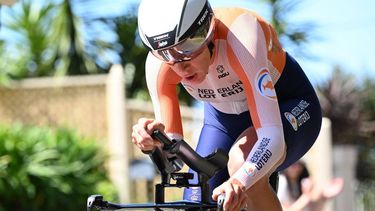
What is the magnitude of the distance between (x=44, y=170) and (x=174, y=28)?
9600 millimetres

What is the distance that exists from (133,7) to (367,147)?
9428 millimetres

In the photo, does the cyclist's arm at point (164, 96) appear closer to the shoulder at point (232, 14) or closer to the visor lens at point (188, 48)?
the shoulder at point (232, 14)

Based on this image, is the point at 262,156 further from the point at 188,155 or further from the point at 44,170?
the point at 44,170

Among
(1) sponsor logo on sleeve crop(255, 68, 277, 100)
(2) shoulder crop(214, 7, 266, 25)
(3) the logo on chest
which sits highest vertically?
(2) shoulder crop(214, 7, 266, 25)

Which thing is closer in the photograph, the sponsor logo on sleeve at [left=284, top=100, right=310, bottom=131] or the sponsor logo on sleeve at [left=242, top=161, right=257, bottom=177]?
the sponsor logo on sleeve at [left=242, top=161, right=257, bottom=177]

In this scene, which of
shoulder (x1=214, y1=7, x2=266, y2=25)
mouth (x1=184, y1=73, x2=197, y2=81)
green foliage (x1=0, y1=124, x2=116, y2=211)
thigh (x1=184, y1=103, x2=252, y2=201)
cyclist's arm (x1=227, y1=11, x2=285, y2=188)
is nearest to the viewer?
cyclist's arm (x1=227, y1=11, x2=285, y2=188)

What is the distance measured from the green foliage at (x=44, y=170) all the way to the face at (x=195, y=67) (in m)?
9.07

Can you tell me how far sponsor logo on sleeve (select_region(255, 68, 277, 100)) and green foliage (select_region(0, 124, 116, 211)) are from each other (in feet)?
30.2

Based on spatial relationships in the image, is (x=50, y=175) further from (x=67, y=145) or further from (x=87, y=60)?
(x=87, y=60)

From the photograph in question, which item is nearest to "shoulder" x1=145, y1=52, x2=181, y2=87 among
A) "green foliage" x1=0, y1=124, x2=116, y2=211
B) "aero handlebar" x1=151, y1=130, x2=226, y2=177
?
"aero handlebar" x1=151, y1=130, x2=226, y2=177

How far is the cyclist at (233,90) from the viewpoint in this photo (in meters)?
3.99

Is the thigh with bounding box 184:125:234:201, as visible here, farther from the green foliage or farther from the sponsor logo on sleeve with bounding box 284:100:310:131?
the green foliage

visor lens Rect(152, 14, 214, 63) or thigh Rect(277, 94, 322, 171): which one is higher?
visor lens Rect(152, 14, 214, 63)

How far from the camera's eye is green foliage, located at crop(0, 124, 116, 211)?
515 inches
